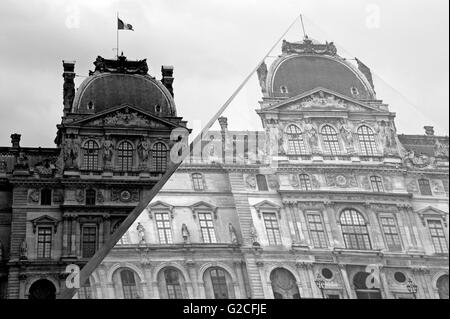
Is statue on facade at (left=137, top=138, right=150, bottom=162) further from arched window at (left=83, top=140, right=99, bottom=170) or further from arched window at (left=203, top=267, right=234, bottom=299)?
arched window at (left=203, top=267, right=234, bottom=299)

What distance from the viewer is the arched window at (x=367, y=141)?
7.25 meters

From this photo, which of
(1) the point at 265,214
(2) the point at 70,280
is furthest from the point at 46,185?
(1) the point at 265,214

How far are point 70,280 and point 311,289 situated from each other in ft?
10.4

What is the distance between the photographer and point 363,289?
6258 millimetres

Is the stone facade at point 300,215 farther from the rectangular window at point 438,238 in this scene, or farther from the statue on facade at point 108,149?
the statue on facade at point 108,149

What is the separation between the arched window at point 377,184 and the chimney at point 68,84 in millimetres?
21726

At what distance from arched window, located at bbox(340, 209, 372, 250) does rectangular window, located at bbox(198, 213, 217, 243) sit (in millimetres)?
1452

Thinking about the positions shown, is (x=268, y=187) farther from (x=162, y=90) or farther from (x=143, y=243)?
(x=162, y=90)

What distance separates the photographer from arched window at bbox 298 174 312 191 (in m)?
6.87

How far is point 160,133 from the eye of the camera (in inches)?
1034

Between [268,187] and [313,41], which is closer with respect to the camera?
[268,187]

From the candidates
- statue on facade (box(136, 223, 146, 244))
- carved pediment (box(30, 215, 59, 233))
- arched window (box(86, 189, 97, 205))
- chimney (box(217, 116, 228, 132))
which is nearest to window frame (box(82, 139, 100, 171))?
arched window (box(86, 189, 97, 205))

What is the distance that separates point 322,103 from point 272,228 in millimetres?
1941

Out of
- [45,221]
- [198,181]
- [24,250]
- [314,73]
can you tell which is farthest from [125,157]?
[198,181]
